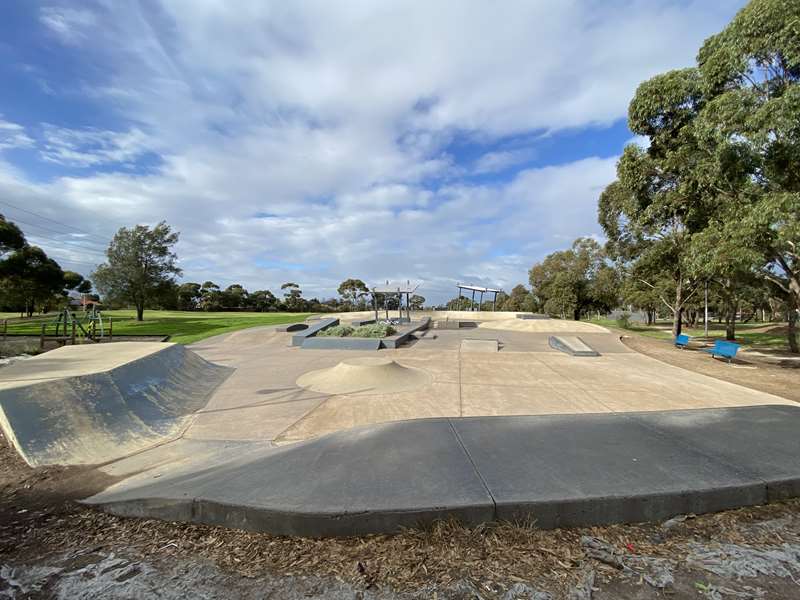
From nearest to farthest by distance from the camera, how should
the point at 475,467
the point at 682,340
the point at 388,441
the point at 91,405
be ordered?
the point at 475,467
the point at 388,441
the point at 91,405
the point at 682,340

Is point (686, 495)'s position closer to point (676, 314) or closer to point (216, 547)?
point (216, 547)

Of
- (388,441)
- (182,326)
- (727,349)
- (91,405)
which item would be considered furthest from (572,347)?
(182,326)

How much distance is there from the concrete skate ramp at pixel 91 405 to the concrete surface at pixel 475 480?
1605mm

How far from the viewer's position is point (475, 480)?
2.77 metres

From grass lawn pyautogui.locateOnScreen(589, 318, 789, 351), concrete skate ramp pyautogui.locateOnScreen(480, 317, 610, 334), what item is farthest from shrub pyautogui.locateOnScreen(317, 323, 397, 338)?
grass lawn pyautogui.locateOnScreen(589, 318, 789, 351)

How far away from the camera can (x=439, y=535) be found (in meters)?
2.25

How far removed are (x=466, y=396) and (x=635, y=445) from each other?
3.65 meters

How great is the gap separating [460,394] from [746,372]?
9.05 meters

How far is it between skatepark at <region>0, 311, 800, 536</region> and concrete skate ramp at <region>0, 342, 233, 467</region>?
3 cm

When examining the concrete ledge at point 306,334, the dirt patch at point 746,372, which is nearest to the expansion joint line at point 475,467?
the dirt patch at point 746,372

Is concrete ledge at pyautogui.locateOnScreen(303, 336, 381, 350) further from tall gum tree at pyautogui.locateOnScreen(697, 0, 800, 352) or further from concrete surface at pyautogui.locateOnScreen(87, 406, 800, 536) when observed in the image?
tall gum tree at pyautogui.locateOnScreen(697, 0, 800, 352)

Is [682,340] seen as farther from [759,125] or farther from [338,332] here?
[338,332]

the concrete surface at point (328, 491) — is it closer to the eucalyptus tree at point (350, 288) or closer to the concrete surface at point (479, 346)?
the concrete surface at point (479, 346)

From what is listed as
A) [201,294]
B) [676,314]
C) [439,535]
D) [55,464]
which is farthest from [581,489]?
[201,294]
